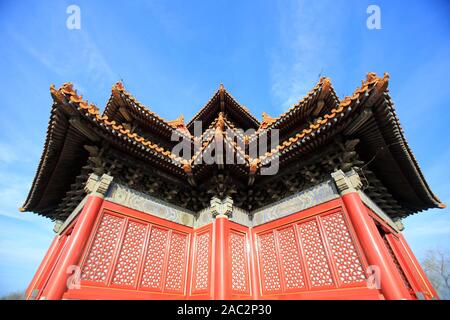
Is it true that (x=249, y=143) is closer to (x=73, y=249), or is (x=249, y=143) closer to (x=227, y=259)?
(x=227, y=259)

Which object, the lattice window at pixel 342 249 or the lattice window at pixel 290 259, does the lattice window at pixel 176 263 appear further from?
the lattice window at pixel 342 249

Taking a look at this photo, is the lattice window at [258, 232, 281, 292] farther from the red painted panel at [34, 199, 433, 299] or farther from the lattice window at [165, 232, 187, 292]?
the lattice window at [165, 232, 187, 292]

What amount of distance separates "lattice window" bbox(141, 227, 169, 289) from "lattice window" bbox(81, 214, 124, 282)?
3.03 ft

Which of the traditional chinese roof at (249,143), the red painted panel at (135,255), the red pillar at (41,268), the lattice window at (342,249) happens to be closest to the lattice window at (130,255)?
A: the red painted panel at (135,255)

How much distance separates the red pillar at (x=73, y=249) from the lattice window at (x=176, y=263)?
7.53ft

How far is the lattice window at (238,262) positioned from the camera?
5.58 m

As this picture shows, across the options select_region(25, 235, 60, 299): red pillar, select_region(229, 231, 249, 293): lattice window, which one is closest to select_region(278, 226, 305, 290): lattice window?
select_region(229, 231, 249, 293): lattice window

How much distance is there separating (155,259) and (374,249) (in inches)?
210

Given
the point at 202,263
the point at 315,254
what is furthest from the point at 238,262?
the point at 315,254

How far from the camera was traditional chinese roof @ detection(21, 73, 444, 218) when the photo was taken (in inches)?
190

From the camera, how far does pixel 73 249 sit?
4523mm

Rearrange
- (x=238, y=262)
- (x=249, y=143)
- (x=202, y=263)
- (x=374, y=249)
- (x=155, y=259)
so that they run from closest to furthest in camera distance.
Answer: (x=374, y=249) → (x=155, y=259) → (x=238, y=262) → (x=202, y=263) → (x=249, y=143)
